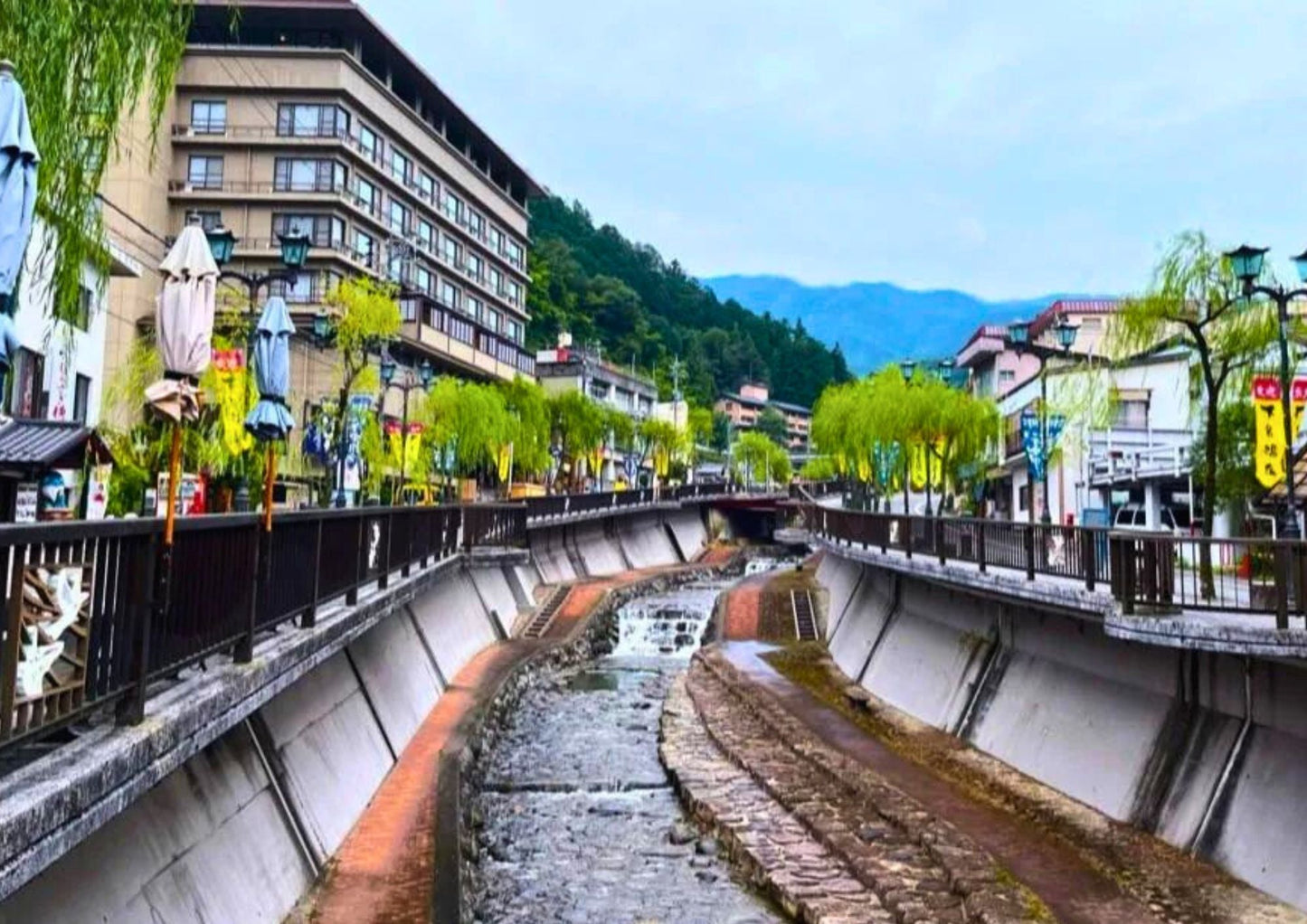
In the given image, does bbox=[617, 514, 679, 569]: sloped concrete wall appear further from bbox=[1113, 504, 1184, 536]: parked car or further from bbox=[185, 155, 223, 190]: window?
bbox=[185, 155, 223, 190]: window

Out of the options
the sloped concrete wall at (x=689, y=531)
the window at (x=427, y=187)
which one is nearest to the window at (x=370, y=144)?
the window at (x=427, y=187)

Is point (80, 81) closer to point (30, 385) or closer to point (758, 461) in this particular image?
point (30, 385)

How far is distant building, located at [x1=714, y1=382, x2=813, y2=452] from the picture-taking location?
143375 millimetres

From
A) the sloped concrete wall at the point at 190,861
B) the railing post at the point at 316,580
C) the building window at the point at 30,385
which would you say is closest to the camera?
the sloped concrete wall at the point at 190,861

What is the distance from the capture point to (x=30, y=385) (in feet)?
77.2

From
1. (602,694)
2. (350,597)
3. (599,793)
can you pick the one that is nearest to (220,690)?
(350,597)

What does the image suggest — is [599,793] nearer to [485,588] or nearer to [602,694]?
[602,694]

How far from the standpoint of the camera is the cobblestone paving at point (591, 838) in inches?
449

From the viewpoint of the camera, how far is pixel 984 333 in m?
64.8

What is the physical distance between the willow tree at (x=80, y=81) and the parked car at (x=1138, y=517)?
31242 mm

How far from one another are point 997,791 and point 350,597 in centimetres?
944

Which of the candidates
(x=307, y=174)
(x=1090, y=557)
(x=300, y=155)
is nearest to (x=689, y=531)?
(x=307, y=174)

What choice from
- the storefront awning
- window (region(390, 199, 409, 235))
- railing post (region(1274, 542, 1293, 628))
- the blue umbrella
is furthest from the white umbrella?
window (region(390, 199, 409, 235))

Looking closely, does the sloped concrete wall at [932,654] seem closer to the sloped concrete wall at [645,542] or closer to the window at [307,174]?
the sloped concrete wall at [645,542]
